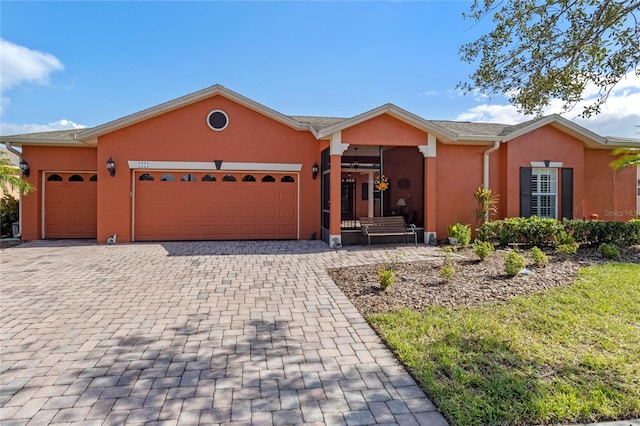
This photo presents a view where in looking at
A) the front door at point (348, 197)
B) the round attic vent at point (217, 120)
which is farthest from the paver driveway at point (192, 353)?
Result: the front door at point (348, 197)

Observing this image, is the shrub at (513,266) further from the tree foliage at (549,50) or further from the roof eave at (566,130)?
the roof eave at (566,130)

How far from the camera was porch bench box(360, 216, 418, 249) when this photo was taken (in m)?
10.5

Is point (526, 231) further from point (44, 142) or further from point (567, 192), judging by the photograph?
point (44, 142)

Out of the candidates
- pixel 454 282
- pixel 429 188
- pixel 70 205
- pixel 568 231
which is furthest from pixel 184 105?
pixel 568 231

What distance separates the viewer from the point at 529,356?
363cm

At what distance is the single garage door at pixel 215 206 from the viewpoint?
11508 mm

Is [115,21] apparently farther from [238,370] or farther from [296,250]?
[238,370]

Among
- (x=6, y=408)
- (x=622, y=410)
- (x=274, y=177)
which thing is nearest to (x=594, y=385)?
(x=622, y=410)

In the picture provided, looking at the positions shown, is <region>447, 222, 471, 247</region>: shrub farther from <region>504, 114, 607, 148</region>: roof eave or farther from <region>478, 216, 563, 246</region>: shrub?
<region>504, 114, 607, 148</region>: roof eave

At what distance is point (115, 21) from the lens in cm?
938

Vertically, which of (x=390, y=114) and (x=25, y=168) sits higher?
(x=390, y=114)

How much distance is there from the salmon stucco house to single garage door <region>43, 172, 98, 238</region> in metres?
0.03

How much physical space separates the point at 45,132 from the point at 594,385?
1614 centimetres

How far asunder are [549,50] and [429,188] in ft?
21.1
